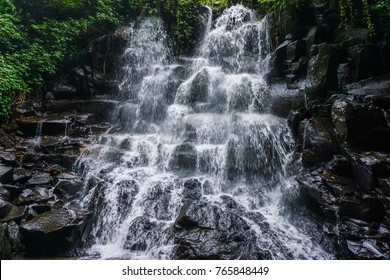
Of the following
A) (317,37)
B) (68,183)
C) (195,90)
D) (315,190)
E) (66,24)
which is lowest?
(68,183)

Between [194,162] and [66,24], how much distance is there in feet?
28.7

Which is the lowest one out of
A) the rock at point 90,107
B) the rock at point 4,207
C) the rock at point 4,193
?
the rock at point 4,207

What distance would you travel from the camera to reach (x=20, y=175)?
6.15 metres

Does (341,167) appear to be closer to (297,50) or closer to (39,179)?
(297,50)

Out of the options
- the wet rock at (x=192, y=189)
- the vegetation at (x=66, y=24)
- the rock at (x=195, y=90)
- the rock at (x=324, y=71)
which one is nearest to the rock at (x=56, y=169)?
the vegetation at (x=66, y=24)

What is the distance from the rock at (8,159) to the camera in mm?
6293

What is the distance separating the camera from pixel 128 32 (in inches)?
461

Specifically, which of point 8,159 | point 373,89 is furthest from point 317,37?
point 8,159

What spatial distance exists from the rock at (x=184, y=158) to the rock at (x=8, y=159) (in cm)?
438

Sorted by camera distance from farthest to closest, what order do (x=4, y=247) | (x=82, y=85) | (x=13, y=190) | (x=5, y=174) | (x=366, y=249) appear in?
(x=82, y=85) < (x=5, y=174) < (x=13, y=190) < (x=4, y=247) < (x=366, y=249)

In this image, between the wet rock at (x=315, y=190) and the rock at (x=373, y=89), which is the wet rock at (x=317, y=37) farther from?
the wet rock at (x=315, y=190)

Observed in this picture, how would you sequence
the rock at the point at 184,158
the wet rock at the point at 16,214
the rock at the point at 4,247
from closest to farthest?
1. the rock at the point at 4,247
2. the wet rock at the point at 16,214
3. the rock at the point at 184,158

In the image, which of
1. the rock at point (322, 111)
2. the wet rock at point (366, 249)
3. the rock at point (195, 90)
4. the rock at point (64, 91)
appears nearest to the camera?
the wet rock at point (366, 249)

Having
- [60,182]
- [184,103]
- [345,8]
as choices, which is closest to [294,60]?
[345,8]
